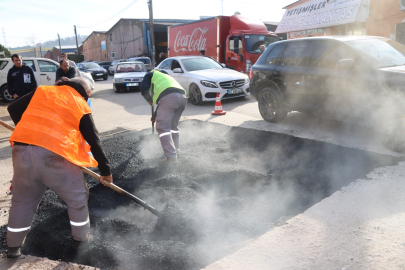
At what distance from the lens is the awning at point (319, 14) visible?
14.7m

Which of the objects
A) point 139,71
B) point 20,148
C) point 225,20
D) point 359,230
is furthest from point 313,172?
point 139,71

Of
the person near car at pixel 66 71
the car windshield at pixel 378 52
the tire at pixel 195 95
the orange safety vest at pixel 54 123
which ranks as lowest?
the tire at pixel 195 95

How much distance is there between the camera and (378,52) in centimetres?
550

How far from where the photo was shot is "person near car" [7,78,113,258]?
2506mm

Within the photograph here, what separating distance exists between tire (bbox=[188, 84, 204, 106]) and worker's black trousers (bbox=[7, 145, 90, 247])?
7811 millimetres

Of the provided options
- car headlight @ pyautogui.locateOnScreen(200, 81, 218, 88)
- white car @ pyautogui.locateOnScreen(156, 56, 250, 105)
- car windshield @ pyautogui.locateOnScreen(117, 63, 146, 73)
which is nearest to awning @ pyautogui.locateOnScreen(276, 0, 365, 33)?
white car @ pyautogui.locateOnScreen(156, 56, 250, 105)

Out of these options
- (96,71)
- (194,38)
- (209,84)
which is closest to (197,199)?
(209,84)

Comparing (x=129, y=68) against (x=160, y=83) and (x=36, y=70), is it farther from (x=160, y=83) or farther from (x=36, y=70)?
(x=160, y=83)

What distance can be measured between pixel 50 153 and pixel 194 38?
14958 mm

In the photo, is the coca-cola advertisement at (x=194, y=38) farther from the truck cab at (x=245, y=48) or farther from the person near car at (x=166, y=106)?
the person near car at (x=166, y=106)

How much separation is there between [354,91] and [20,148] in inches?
195

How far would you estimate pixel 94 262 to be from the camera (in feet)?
8.89

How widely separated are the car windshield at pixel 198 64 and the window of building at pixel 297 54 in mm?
4846

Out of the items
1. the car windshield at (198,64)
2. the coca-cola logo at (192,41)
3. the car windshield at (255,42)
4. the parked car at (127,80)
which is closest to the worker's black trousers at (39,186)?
the car windshield at (198,64)
